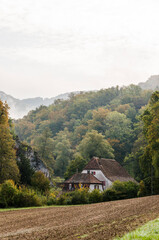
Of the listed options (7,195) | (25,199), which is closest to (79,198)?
(25,199)

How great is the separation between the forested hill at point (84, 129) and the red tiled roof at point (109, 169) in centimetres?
510

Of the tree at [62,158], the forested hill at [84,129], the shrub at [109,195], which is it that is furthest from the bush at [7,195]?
the tree at [62,158]

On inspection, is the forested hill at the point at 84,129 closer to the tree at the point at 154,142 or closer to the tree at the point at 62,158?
the tree at the point at 62,158

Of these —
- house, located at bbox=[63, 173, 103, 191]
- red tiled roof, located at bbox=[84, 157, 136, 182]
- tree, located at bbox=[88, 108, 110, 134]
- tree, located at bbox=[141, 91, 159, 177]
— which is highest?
tree, located at bbox=[88, 108, 110, 134]

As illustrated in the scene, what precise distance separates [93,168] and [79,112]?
335ft

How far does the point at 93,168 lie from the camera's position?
74.8 metres

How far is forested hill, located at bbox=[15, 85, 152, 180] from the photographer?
95938 millimetres

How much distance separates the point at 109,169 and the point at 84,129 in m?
63.8

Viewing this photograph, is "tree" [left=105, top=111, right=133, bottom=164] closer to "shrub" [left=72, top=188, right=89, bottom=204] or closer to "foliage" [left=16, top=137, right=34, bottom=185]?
"foliage" [left=16, top=137, right=34, bottom=185]

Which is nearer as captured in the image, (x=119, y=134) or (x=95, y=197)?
(x=95, y=197)

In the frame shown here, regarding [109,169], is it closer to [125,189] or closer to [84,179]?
[84,179]

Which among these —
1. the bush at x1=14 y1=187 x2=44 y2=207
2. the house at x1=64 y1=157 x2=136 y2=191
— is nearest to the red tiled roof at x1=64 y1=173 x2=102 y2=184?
the house at x1=64 y1=157 x2=136 y2=191

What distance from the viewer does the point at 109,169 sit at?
76.9 metres

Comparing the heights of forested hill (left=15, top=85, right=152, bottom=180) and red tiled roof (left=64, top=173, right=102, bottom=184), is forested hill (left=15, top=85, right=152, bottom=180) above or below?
above
